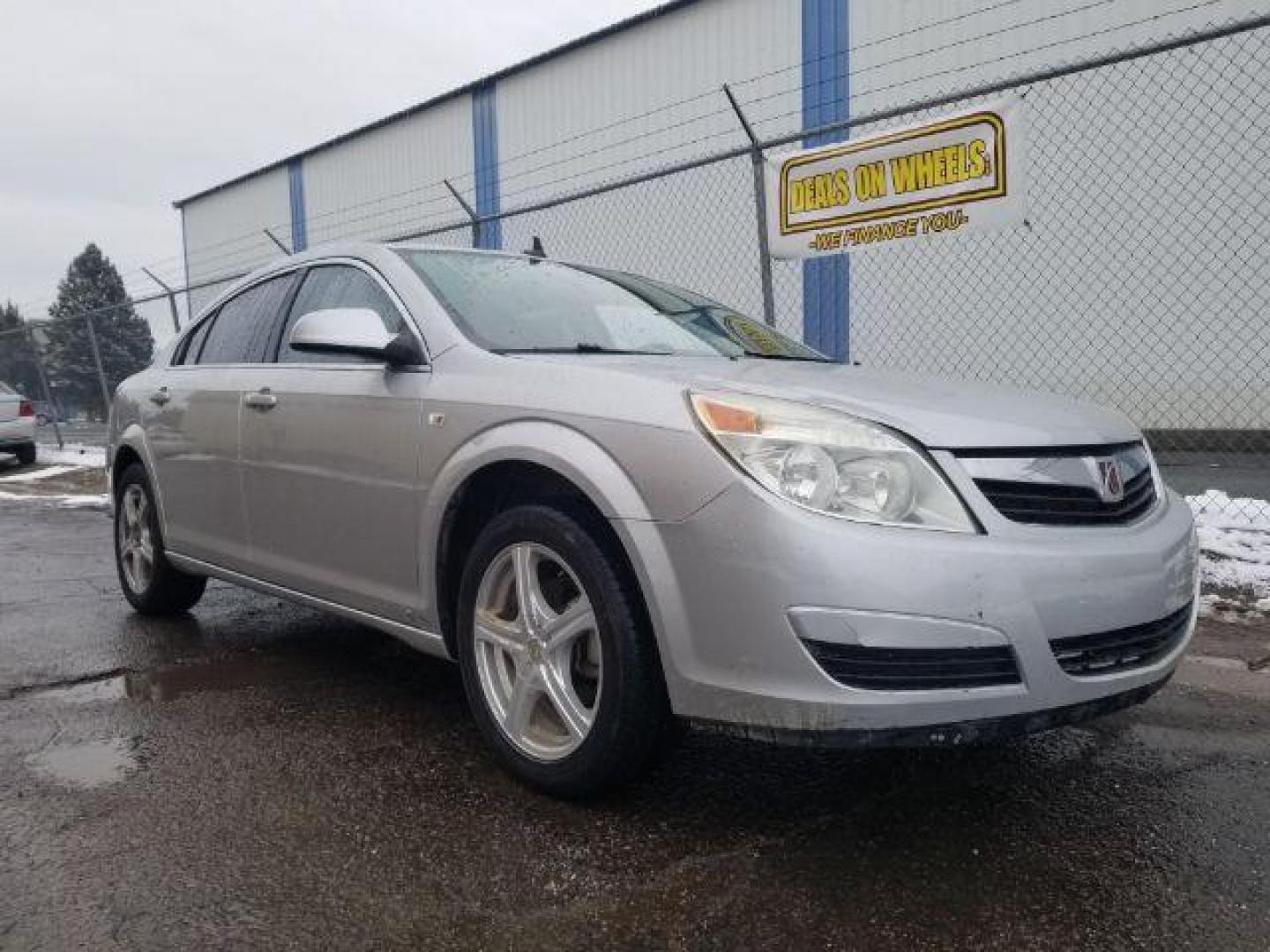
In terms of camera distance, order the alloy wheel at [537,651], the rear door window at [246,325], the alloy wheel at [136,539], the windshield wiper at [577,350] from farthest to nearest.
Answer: the alloy wheel at [136,539], the rear door window at [246,325], the windshield wiper at [577,350], the alloy wheel at [537,651]

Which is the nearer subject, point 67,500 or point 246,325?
point 246,325

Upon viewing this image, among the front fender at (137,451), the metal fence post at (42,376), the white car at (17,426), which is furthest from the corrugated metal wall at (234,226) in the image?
the front fender at (137,451)

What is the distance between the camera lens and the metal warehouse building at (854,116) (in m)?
9.66

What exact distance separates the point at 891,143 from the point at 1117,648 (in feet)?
12.9

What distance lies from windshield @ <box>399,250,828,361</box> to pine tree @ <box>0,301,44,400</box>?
1556 centimetres

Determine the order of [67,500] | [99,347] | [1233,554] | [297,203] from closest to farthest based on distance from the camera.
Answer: [1233,554], [67,500], [99,347], [297,203]

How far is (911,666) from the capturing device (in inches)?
81.5

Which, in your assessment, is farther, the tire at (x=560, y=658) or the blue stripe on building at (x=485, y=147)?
the blue stripe on building at (x=485, y=147)

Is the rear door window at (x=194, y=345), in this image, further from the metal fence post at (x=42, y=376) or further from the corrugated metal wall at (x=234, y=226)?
the corrugated metal wall at (x=234, y=226)

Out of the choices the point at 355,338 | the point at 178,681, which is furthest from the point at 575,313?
the point at 178,681

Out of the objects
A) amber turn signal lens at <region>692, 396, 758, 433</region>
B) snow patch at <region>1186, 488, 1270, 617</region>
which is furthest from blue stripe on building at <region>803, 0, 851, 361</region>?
amber turn signal lens at <region>692, 396, 758, 433</region>

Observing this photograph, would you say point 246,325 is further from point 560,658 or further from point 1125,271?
point 1125,271

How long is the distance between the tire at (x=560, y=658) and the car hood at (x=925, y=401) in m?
0.49

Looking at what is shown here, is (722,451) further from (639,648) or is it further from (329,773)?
(329,773)
